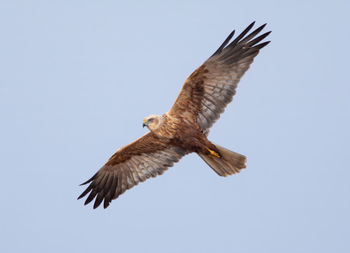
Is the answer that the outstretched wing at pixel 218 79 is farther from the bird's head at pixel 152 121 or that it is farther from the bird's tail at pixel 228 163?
the bird's tail at pixel 228 163

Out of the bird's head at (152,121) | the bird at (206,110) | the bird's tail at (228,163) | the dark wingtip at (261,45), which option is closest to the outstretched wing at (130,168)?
the bird at (206,110)

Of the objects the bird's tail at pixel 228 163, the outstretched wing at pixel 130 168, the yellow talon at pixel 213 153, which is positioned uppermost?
the outstretched wing at pixel 130 168

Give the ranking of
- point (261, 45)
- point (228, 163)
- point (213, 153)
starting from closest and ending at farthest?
1. point (261, 45)
2. point (213, 153)
3. point (228, 163)

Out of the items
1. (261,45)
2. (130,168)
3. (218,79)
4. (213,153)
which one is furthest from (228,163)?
(261,45)

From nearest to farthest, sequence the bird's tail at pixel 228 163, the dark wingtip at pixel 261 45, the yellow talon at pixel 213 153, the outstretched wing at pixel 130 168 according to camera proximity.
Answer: the dark wingtip at pixel 261 45, the yellow talon at pixel 213 153, the bird's tail at pixel 228 163, the outstretched wing at pixel 130 168

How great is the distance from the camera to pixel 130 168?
10.5m

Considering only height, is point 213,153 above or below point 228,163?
above

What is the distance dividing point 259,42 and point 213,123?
1565mm

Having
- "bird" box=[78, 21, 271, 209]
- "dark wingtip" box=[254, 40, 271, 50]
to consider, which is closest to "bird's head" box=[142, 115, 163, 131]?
"bird" box=[78, 21, 271, 209]

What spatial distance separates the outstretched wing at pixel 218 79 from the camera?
9625 mm

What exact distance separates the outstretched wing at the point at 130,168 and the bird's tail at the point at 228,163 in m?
0.65

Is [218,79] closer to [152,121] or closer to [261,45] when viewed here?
[261,45]

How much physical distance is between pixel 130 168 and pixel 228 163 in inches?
71.6

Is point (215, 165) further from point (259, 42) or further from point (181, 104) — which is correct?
point (259, 42)
